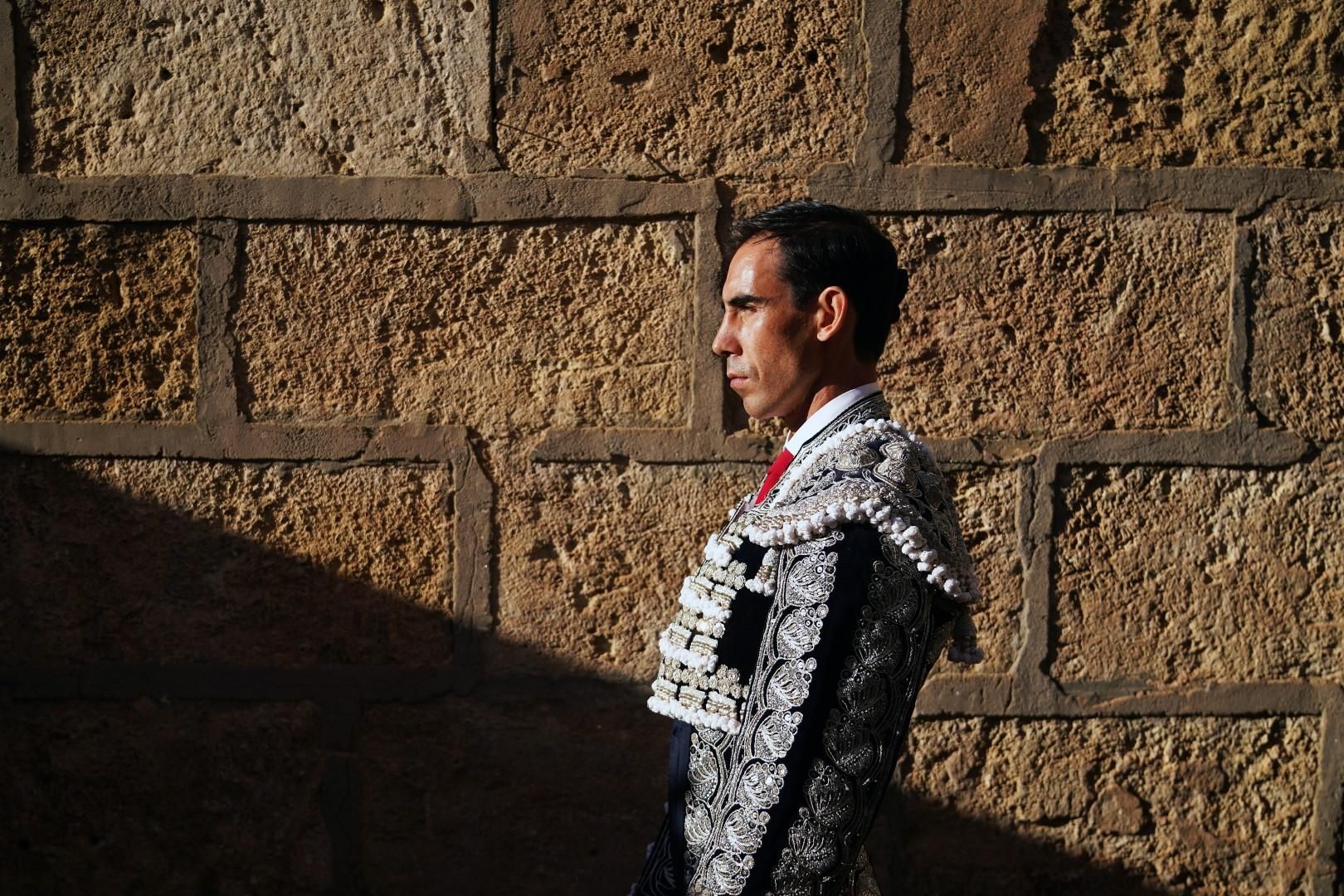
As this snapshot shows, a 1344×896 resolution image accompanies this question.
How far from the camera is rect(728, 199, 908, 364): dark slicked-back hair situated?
1.66 meters

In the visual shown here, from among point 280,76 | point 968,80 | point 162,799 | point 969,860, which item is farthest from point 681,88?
point 162,799

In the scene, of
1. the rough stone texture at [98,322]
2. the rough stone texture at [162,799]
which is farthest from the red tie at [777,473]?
the rough stone texture at [98,322]

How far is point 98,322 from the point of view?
2.96 meters

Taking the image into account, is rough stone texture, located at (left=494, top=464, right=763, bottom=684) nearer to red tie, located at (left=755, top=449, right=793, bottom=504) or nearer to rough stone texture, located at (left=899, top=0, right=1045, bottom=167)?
rough stone texture, located at (left=899, top=0, right=1045, bottom=167)

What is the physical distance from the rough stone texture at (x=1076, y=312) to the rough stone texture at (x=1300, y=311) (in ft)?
0.33

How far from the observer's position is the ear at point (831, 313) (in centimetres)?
166

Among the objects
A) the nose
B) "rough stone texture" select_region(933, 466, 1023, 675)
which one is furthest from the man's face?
"rough stone texture" select_region(933, 466, 1023, 675)

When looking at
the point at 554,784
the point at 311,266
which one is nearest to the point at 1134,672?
the point at 554,784

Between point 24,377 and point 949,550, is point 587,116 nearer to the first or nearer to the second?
point 24,377

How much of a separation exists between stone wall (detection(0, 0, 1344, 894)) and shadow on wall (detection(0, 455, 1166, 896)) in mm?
11

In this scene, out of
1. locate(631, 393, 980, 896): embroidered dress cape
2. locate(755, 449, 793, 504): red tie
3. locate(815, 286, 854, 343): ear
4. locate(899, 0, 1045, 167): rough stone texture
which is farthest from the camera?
locate(899, 0, 1045, 167): rough stone texture

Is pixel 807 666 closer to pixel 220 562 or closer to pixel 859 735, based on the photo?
pixel 859 735

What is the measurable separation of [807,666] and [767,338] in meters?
0.48

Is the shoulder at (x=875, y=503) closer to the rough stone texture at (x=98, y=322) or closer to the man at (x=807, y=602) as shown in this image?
the man at (x=807, y=602)
